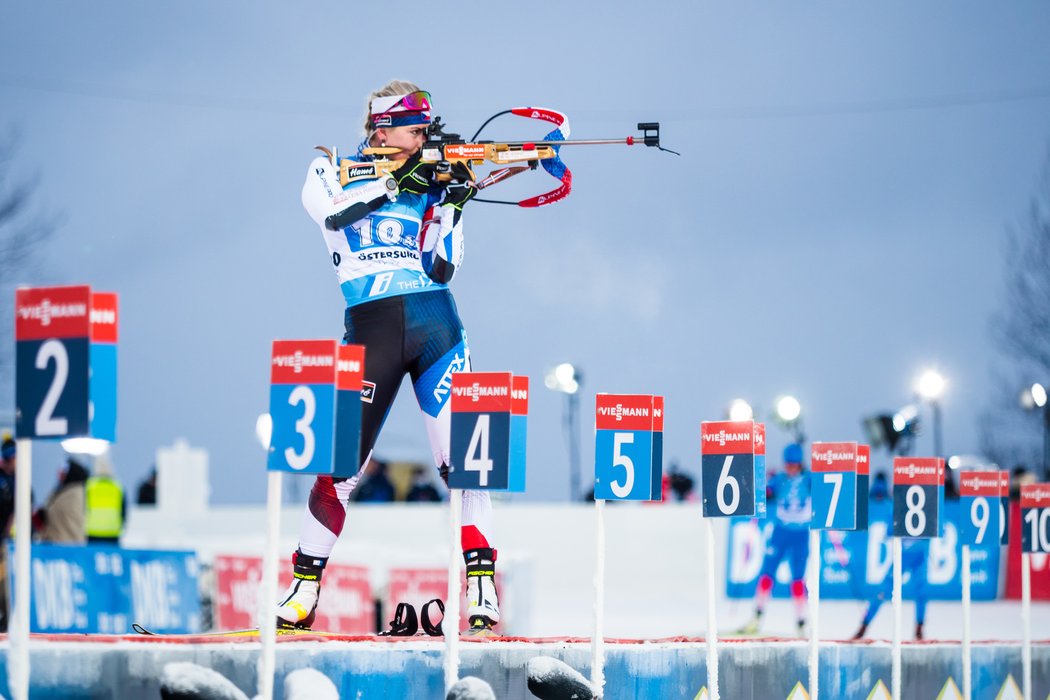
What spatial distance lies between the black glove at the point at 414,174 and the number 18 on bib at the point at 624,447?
113cm

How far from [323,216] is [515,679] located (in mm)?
1839

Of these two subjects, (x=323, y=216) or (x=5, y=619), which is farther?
(x=5, y=619)

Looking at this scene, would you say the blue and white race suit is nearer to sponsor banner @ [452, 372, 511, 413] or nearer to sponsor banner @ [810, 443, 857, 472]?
sponsor banner @ [452, 372, 511, 413]

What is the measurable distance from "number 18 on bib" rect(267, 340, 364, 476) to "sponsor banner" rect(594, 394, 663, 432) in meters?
1.21

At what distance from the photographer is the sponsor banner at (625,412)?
16.8 feet

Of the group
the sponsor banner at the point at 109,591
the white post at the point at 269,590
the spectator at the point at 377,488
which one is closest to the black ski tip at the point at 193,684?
the white post at the point at 269,590

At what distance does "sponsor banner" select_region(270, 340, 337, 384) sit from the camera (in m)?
4.05

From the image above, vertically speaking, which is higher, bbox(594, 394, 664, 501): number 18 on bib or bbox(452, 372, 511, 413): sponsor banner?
bbox(452, 372, 511, 413): sponsor banner

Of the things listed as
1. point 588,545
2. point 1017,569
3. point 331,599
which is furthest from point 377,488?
point 1017,569

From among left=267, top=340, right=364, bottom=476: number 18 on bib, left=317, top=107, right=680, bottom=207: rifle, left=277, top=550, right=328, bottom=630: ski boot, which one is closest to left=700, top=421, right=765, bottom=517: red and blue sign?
left=317, top=107, right=680, bottom=207: rifle

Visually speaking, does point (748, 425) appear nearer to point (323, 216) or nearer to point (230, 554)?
point (323, 216)

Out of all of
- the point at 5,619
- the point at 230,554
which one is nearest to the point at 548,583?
the point at 230,554

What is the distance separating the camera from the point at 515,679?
5.04 m

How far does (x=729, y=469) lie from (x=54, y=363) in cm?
259
